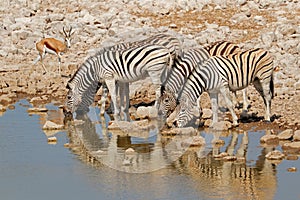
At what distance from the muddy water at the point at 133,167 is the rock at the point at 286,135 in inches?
15.2

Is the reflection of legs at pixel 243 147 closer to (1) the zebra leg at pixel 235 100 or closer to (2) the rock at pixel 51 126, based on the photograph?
(1) the zebra leg at pixel 235 100

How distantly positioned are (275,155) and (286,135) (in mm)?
1097

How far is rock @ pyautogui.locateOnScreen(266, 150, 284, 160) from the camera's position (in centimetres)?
1107

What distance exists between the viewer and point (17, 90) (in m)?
16.8

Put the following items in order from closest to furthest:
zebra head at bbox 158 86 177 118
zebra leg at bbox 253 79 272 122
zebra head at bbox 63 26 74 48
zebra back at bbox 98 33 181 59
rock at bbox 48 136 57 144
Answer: rock at bbox 48 136 57 144 < zebra leg at bbox 253 79 272 122 < zebra head at bbox 158 86 177 118 < zebra back at bbox 98 33 181 59 < zebra head at bbox 63 26 74 48

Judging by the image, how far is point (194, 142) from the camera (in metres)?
12.0

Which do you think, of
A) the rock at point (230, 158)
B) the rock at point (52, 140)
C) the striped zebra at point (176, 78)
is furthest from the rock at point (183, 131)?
the rock at point (52, 140)

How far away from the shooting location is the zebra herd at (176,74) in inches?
510

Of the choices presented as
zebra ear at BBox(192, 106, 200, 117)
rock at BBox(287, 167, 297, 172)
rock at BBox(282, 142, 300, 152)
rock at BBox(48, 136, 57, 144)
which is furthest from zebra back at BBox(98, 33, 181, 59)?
rock at BBox(287, 167, 297, 172)

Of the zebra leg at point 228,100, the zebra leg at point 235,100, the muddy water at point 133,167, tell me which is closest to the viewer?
the muddy water at point 133,167

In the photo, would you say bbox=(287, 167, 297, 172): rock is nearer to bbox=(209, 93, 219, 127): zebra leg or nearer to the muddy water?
the muddy water

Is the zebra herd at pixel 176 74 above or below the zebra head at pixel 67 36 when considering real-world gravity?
below

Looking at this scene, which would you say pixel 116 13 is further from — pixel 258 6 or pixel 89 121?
pixel 89 121


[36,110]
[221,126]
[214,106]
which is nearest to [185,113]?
[214,106]
